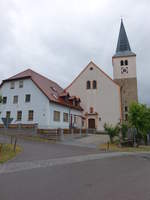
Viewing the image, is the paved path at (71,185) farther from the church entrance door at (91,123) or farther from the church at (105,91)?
the church entrance door at (91,123)

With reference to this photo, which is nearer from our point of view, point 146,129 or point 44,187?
point 44,187

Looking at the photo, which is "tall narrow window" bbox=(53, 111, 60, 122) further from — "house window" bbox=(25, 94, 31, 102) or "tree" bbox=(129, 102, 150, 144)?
"tree" bbox=(129, 102, 150, 144)

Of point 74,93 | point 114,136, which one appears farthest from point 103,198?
point 74,93

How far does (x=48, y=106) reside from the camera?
1029 inches

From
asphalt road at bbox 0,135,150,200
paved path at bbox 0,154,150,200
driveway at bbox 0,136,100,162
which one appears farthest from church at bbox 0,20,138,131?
paved path at bbox 0,154,150,200

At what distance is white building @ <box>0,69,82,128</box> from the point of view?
86.5 ft

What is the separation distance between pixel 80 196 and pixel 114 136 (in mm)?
18740

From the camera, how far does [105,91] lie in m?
34.4

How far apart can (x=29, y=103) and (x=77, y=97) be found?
10.6 m

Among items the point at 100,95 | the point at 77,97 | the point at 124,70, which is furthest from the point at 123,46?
the point at 77,97

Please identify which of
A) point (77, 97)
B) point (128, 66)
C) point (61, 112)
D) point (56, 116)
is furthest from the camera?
point (128, 66)

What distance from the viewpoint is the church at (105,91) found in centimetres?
3362

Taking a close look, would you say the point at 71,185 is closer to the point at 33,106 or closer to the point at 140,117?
the point at 140,117

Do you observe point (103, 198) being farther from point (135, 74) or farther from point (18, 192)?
point (135, 74)
